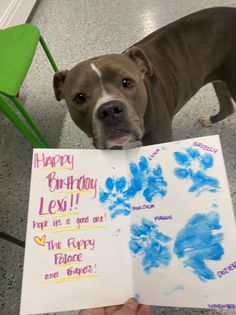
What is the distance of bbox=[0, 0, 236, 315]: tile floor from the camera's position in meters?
1.59

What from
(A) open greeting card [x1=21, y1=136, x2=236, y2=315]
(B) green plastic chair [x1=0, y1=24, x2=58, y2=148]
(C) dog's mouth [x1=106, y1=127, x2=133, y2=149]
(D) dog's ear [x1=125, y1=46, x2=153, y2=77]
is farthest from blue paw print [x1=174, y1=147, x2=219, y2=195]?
(B) green plastic chair [x1=0, y1=24, x2=58, y2=148]

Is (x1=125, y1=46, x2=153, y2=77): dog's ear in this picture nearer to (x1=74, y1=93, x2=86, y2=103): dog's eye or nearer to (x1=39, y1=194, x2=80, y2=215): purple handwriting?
(x1=74, y1=93, x2=86, y2=103): dog's eye

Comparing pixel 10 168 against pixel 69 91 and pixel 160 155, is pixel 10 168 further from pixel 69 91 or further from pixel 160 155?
pixel 160 155

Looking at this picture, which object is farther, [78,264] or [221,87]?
[221,87]

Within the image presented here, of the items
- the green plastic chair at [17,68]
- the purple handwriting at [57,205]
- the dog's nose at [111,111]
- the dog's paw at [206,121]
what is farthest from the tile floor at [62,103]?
the dog's nose at [111,111]

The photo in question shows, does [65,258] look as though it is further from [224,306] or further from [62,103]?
[62,103]

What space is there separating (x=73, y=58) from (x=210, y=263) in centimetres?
189

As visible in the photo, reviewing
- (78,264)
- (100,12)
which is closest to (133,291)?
(78,264)

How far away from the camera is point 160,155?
0.94 metres

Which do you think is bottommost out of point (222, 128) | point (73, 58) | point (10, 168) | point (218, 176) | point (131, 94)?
point (222, 128)

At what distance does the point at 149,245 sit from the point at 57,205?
27 centimetres

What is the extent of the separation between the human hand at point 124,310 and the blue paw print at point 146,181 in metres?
0.27

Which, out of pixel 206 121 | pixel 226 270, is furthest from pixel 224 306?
pixel 206 121

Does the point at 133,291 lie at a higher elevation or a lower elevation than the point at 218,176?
lower
